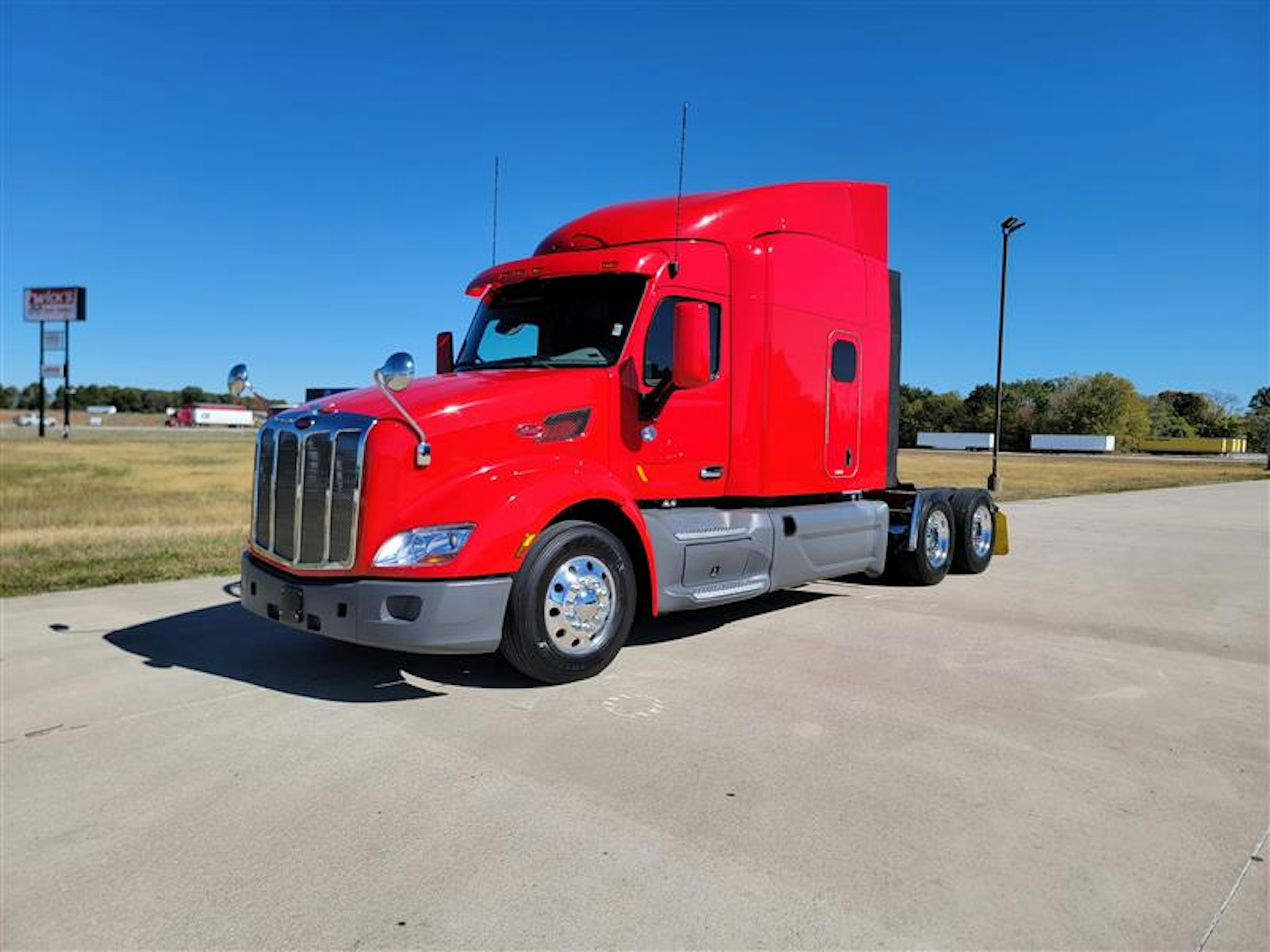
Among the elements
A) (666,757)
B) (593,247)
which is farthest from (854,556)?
(666,757)

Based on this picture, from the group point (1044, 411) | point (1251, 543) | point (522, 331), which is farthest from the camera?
point (1044, 411)

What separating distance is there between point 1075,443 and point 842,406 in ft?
346

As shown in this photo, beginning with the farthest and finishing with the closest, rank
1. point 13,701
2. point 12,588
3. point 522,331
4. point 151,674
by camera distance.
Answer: point 12,588, point 522,331, point 151,674, point 13,701

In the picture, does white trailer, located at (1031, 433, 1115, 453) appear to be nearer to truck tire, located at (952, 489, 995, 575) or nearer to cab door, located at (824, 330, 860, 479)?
truck tire, located at (952, 489, 995, 575)

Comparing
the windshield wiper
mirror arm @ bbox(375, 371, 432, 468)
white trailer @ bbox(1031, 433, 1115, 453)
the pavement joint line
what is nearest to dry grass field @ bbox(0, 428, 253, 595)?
the windshield wiper

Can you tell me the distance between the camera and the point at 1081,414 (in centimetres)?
10712

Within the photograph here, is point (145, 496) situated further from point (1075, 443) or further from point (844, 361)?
point (1075, 443)

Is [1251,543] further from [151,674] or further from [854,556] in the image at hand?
[151,674]

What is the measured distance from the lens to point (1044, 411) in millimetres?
113188

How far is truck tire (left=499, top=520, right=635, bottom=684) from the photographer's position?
16.2ft

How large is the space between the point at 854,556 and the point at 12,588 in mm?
8244

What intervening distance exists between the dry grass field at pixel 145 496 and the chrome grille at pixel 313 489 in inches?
190

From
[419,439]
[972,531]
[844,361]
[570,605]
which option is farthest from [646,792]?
[972,531]

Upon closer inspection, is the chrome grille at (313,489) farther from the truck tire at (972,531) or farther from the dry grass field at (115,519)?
the truck tire at (972,531)
